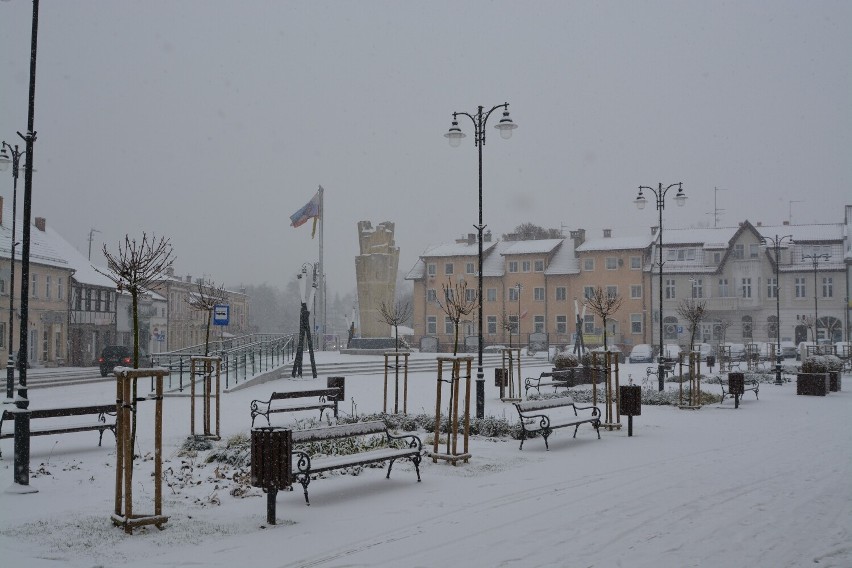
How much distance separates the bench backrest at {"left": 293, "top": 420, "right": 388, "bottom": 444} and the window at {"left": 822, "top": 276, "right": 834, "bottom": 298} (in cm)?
5710

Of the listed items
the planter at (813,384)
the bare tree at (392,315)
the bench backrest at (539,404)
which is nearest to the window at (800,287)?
the bare tree at (392,315)

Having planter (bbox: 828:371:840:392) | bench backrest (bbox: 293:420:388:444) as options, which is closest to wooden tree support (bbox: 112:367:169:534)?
bench backrest (bbox: 293:420:388:444)

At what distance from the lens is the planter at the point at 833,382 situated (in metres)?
25.3

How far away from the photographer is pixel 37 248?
144 ft

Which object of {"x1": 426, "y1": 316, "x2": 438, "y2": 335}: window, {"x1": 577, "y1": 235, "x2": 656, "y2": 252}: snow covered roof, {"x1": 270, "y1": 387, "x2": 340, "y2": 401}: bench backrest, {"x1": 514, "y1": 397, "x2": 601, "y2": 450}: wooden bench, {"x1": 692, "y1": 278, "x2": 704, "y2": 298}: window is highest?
{"x1": 577, "y1": 235, "x2": 656, "y2": 252}: snow covered roof

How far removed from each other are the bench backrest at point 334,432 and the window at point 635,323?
176ft

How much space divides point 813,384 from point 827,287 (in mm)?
39365

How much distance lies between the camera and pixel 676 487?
31.2 feet

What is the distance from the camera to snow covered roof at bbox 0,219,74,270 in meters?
39.9

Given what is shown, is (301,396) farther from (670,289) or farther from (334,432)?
(670,289)

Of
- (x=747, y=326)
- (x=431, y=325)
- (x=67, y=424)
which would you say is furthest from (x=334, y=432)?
(x=431, y=325)

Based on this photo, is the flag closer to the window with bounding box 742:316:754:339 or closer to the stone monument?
the stone monument

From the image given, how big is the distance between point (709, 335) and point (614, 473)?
Result: 54813mm

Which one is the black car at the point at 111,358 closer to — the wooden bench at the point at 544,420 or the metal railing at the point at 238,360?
the metal railing at the point at 238,360
